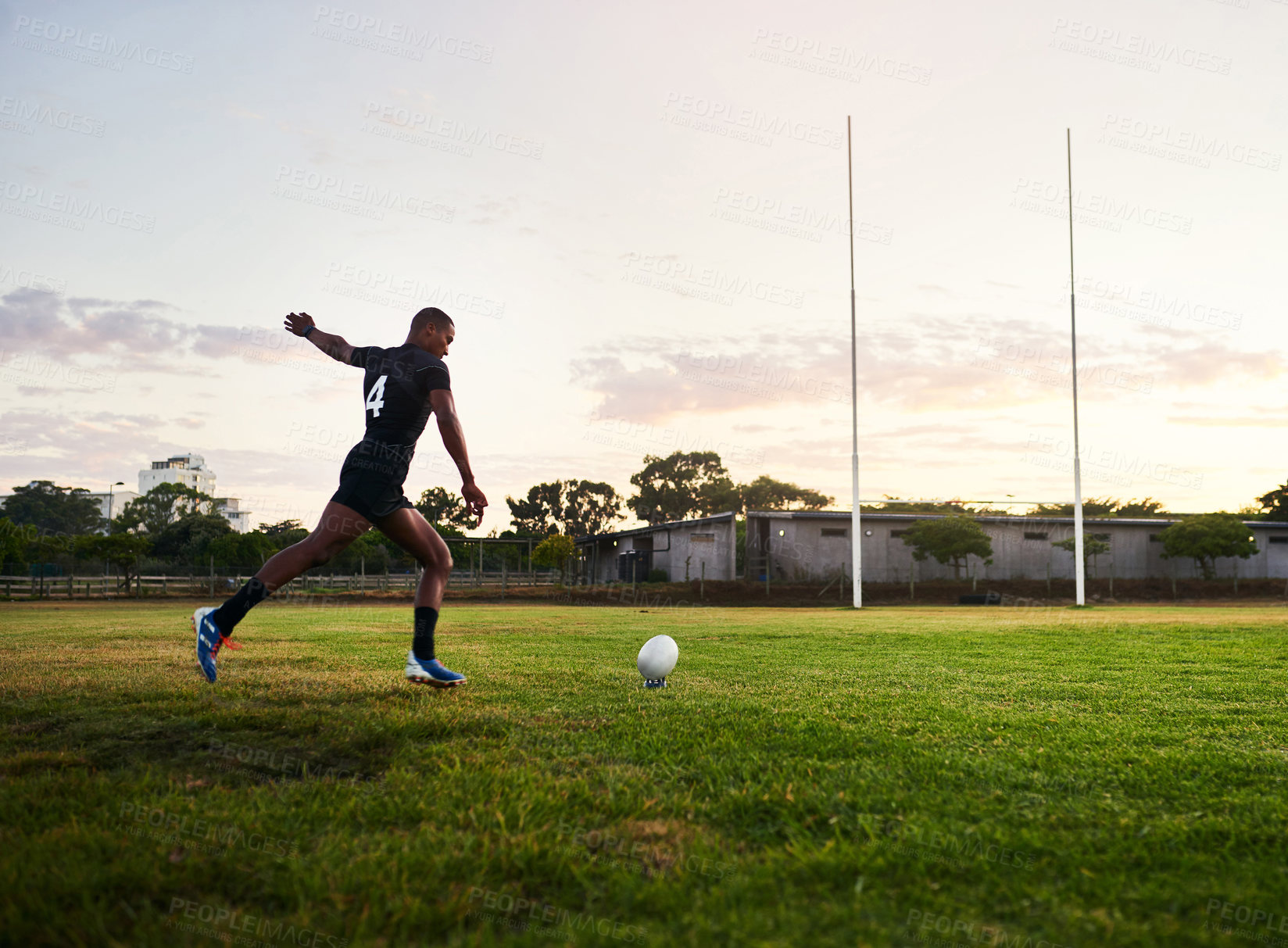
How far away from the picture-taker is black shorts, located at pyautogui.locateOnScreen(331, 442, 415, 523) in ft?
15.3

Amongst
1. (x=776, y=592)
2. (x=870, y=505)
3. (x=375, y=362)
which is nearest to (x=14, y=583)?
(x=776, y=592)

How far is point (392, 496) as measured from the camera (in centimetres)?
475

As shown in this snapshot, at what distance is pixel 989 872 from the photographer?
2137 mm

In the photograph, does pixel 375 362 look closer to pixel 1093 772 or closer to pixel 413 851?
pixel 413 851

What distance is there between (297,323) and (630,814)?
13.8 ft

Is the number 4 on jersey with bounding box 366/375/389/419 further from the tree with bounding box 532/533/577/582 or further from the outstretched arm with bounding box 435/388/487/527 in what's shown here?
the tree with bounding box 532/533/577/582

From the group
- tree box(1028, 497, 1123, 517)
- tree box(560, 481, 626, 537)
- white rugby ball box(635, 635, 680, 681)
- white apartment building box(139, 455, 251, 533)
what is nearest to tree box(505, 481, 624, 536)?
tree box(560, 481, 626, 537)

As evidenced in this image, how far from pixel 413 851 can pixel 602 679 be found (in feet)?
12.5

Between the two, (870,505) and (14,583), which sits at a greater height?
(870,505)

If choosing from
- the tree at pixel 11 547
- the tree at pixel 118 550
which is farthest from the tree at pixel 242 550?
the tree at pixel 11 547

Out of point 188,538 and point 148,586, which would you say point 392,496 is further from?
point 188,538

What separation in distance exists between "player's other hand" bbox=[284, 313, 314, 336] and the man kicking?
0.45m

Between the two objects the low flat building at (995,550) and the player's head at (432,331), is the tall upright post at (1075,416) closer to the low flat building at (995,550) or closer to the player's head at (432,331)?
the low flat building at (995,550)

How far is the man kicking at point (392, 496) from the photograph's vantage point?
15.2 ft
